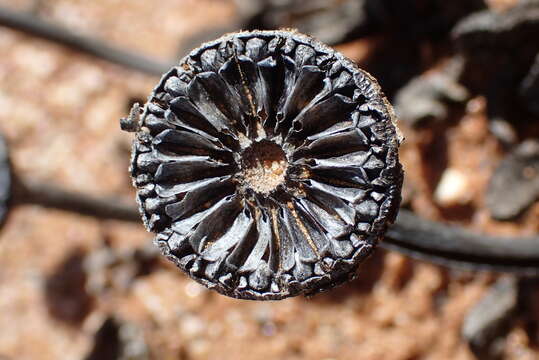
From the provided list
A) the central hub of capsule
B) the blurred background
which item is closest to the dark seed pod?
the central hub of capsule

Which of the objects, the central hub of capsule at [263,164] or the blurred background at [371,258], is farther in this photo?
the blurred background at [371,258]

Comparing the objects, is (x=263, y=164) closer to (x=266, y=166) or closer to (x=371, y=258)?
(x=266, y=166)

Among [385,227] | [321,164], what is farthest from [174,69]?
[385,227]

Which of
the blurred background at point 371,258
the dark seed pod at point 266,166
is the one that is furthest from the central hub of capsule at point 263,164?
the blurred background at point 371,258

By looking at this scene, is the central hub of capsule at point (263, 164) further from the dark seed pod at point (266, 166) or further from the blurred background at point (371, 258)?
the blurred background at point (371, 258)

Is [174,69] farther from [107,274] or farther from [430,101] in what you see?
[107,274]

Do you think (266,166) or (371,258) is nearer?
(266,166)

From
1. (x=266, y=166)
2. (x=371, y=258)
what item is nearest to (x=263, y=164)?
(x=266, y=166)
